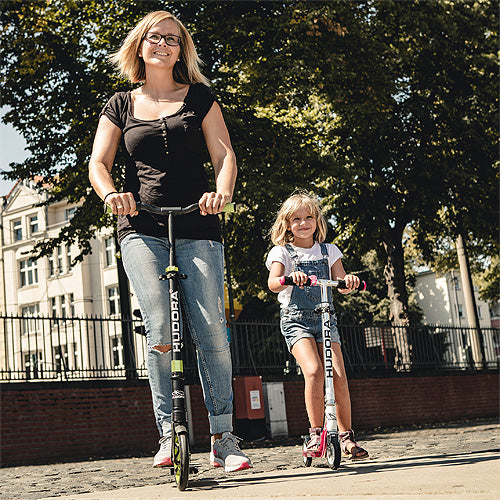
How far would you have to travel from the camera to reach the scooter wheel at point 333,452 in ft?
15.0

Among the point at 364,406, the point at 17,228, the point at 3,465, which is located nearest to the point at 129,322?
the point at 3,465

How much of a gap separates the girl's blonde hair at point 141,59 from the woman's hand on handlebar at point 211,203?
89 centimetres

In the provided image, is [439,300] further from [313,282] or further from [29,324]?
[313,282]

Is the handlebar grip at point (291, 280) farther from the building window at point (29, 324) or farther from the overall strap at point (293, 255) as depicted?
the building window at point (29, 324)

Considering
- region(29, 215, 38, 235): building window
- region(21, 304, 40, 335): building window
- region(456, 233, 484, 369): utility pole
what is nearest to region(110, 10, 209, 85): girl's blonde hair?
region(21, 304, 40, 335): building window

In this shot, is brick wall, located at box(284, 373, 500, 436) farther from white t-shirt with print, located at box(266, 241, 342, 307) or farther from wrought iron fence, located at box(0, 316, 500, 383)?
white t-shirt with print, located at box(266, 241, 342, 307)

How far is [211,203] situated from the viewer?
393cm

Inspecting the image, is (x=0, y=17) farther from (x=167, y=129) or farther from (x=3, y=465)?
(x=167, y=129)

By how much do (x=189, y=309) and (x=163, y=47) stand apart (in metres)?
1.47

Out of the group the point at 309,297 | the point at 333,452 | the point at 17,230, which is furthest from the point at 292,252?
the point at 17,230

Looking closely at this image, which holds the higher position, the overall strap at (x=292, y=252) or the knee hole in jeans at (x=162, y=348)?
the overall strap at (x=292, y=252)

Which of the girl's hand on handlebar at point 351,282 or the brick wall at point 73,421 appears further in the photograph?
the brick wall at point 73,421

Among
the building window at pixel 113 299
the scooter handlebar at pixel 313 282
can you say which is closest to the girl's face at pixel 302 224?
the scooter handlebar at pixel 313 282

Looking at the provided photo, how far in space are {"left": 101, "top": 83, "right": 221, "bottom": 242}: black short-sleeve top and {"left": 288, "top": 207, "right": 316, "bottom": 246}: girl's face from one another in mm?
1396
